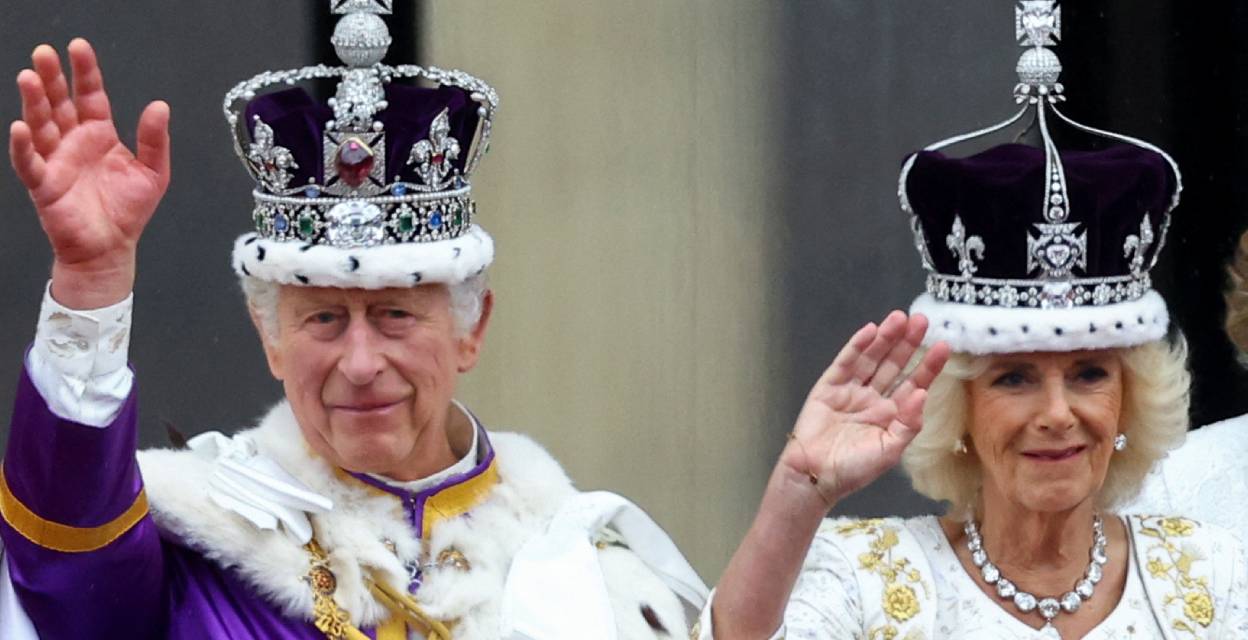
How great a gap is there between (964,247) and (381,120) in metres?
0.98

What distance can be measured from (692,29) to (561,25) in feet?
1.06

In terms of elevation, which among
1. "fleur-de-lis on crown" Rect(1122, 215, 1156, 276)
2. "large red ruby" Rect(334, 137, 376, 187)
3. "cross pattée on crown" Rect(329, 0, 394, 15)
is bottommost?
"fleur-de-lis on crown" Rect(1122, 215, 1156, 276)

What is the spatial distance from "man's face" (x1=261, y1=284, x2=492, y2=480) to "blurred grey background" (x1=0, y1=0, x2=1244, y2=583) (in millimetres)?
1772

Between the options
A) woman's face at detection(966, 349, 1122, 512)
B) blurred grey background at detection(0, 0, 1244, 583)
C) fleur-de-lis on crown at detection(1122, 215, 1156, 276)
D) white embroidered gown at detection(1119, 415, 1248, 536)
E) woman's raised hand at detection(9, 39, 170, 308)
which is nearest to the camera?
woman's raised hand at detection(9, 39, 170, 308)

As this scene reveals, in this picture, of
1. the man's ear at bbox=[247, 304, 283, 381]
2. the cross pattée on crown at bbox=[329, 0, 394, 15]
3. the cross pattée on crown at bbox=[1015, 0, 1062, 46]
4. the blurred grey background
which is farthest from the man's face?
the blurred grey background

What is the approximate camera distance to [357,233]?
4.65 metres

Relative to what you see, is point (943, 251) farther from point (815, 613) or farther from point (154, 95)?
point (154, 95)

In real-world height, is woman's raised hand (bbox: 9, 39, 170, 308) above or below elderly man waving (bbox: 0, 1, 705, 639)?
above

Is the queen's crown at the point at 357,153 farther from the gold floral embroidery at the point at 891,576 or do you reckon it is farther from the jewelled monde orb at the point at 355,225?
the gold floral embroidery at the point at 891,576

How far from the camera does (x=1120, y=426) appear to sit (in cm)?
467

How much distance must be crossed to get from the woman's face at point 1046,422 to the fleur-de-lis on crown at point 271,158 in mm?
1169

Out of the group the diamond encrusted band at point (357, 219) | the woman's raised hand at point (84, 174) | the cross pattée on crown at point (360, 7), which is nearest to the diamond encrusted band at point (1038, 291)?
the diamond encrusted band at point (357, 219)

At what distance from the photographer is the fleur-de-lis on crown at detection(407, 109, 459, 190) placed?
15.6 feet

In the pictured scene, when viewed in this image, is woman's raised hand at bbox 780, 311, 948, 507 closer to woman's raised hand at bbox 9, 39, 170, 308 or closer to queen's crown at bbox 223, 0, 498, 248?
queen's crown at bbox 223, 0, 498, 248
